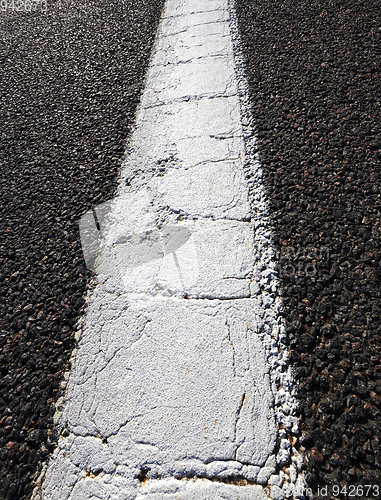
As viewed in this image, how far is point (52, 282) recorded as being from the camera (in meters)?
1.74

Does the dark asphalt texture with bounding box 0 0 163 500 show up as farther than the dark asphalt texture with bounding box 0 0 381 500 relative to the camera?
Yes

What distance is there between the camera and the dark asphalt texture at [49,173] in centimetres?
138

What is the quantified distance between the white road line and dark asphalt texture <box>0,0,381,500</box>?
0.10 metres

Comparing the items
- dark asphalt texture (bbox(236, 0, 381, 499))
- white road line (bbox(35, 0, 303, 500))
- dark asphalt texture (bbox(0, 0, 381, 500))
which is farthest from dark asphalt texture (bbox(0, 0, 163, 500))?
dark asphalt texture (bbox(236, 0, 381, 499))

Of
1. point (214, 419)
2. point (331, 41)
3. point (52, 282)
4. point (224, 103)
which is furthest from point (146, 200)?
point (331, 41)

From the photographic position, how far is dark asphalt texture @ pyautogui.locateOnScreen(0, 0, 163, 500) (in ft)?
4.53

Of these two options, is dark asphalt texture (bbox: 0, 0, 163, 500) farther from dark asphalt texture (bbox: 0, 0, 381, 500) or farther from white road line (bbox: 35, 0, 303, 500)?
white road line (bbox: 35, 0, 303, 500)

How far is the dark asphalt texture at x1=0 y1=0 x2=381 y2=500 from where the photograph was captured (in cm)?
122

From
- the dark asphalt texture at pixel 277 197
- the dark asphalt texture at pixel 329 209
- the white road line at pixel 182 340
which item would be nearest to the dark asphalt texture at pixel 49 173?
the dark asphalt texture at pixel 277 197

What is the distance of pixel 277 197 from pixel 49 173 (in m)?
1.70

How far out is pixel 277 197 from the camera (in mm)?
1879

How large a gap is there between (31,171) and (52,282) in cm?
115

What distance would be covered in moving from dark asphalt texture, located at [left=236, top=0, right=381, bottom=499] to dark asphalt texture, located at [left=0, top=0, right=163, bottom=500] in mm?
1092

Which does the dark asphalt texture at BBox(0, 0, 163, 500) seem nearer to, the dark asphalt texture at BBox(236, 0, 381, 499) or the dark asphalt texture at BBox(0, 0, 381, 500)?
the dark asphalt texture at BBox(0, 0, 381, 500)
